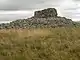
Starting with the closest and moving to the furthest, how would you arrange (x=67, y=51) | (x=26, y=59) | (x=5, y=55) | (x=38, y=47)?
(x=26, y=59) < (x=5, y=55) < (x=67, y=51) < (x=38, y=47)

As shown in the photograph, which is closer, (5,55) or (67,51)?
(5,55)

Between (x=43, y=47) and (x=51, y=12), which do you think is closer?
(x=43, y=47)

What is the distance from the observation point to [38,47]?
45.9ft

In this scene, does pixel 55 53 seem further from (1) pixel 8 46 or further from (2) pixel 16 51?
(1) pixel 8 46

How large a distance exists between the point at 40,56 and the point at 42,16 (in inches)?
6037

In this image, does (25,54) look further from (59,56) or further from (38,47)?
(38,47)

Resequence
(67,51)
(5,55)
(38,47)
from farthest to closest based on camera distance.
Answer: (38,47) → (67,51) → (5,55)

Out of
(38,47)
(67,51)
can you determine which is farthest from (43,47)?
(67,51)

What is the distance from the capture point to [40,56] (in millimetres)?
11758

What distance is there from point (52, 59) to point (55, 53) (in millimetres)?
1010

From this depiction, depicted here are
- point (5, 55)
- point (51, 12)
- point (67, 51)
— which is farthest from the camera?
point (51, 12)

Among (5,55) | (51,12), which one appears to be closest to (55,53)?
(5,55)

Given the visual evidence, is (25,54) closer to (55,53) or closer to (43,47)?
(55,53)

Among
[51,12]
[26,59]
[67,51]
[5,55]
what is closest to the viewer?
[26,59]
